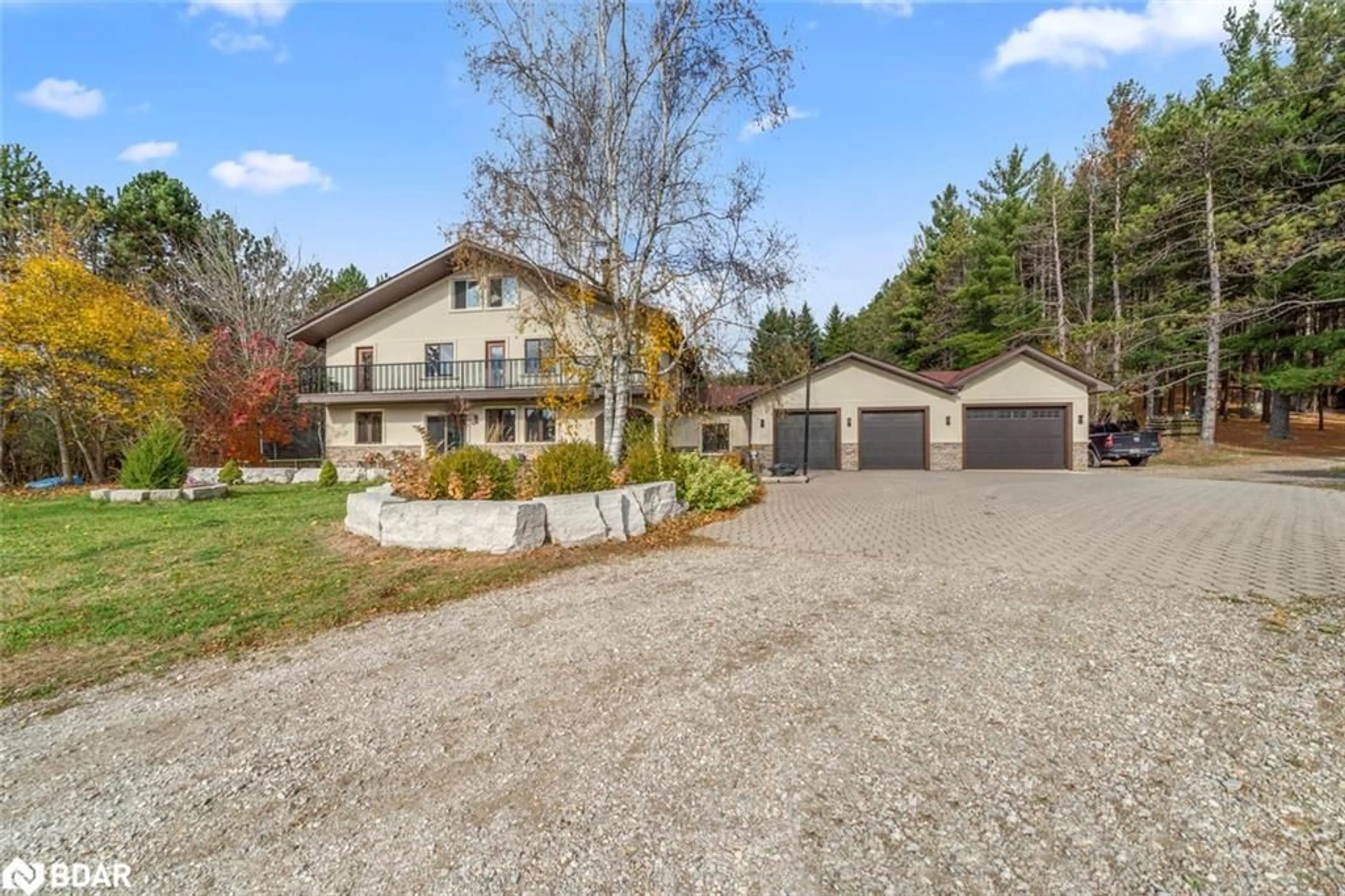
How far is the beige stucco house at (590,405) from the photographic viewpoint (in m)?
20.0

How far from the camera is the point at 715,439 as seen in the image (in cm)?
2245

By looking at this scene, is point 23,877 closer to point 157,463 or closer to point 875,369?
point 157,463

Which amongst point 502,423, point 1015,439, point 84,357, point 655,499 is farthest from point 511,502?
point 1015,439

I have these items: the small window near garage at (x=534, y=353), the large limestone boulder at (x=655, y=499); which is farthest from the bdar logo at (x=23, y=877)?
the small window near garage at (x=534, y=353)

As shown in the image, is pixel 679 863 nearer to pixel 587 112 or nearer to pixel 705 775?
pixel 705 775

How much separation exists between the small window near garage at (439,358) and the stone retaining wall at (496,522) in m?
13.4

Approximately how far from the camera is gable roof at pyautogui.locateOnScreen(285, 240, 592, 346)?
19594 mm

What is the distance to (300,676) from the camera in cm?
365

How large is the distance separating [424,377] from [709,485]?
1446 centimetres

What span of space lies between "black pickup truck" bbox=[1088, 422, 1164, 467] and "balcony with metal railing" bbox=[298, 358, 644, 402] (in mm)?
20006

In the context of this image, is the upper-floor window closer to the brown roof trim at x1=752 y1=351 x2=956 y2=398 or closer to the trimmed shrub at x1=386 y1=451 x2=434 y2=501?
the brown roof trim at x1=752 y1=351 x2=956 y2=398

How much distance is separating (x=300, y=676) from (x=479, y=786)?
1.93 metres

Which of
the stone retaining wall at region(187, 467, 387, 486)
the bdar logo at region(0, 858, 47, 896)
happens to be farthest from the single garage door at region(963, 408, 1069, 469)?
the bdar logo at region(0, 858, 47, 896)

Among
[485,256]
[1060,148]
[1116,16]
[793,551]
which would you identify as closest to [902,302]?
[1060,148]
